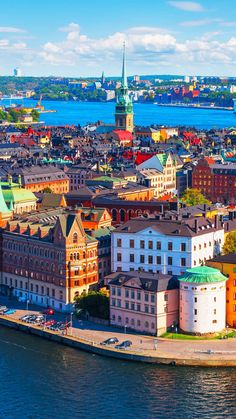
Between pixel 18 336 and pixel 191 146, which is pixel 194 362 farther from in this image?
pixel 191 146

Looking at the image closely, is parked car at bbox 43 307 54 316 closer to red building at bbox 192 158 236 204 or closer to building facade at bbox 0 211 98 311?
building facade at bbox 0 211 98 311

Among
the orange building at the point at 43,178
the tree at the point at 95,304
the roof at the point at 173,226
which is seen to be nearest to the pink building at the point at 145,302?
the tree at the point at 95,304

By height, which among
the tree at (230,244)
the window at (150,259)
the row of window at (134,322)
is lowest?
the row of window at (134,322)

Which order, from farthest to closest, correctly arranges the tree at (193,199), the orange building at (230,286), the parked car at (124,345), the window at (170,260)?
the tree at (193,199), the window at (170,260), the orange building at (230,286), the parked car at (124,345)

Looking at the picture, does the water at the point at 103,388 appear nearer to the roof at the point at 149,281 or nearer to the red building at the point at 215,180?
the roof at the point at 149,281

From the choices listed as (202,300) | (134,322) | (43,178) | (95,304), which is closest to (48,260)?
(95,304)

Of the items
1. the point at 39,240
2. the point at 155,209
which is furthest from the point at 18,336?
the point at 155,209
